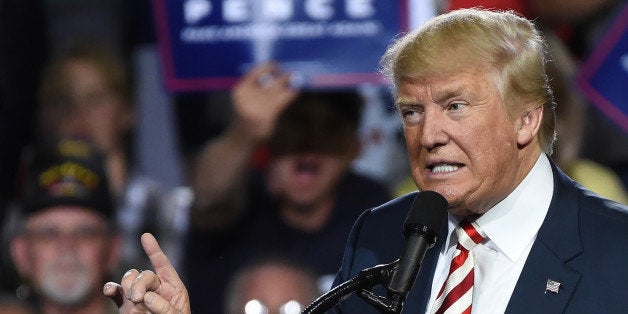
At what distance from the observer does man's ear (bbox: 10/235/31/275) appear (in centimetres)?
374

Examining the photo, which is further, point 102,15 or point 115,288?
point 102,15

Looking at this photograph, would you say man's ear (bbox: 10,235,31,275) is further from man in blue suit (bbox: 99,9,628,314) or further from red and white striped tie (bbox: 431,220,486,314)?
red and white striped tie (bbox: 431,220,486,314)

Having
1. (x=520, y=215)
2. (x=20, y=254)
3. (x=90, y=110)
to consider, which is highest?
(x=520, y=215)

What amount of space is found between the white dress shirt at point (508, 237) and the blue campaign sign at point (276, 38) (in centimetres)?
186

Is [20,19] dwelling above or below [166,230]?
above

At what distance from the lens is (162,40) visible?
3951 mm

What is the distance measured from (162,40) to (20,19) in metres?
0.53

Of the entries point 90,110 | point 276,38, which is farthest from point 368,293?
point 90,110

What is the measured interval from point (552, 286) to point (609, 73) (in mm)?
1998

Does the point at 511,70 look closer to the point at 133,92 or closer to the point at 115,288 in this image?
the point at 115,288

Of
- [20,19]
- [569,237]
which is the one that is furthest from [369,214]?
[20,19]

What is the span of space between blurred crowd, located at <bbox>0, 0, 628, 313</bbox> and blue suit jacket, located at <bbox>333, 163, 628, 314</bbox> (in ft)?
5.56

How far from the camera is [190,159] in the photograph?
3.90 meters

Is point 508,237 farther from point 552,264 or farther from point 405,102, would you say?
point 405,102
